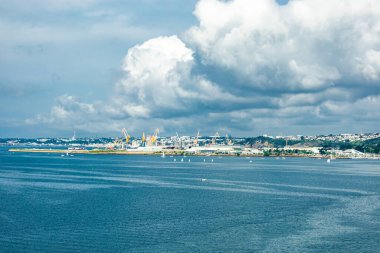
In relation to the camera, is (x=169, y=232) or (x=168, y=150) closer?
(x=169, y=232)

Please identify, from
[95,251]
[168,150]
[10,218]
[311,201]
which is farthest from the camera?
[168,150]

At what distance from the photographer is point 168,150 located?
19288 centimetres

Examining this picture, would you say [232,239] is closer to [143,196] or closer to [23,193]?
[143,196]

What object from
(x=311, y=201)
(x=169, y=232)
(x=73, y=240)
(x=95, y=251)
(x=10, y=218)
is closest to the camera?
(x=95, y=251)

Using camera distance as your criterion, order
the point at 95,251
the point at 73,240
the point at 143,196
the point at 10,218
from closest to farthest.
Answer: the point at 95,251 → the point at 73,240 → the point at 10,218 → the point at 143,196

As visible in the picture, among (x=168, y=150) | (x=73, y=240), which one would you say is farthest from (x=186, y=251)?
(x=168, y=150)

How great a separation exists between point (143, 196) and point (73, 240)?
2081 centimetres

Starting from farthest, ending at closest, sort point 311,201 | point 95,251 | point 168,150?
point 168,150 → point 311,201 → point 95,251

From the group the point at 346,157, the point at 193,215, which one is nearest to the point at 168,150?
the point at 346,157

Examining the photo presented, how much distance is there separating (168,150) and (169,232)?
161m

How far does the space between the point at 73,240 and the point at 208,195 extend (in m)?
23.6

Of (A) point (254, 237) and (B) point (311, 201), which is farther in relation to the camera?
(B) point (311, 201)

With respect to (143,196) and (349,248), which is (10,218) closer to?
(143,196)

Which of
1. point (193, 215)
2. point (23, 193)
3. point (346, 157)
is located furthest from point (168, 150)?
point (193, 215)
